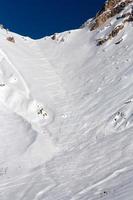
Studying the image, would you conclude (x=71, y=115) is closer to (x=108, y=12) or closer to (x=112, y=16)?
(x=112, y=16)

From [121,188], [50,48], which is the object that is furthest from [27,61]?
[121,188]

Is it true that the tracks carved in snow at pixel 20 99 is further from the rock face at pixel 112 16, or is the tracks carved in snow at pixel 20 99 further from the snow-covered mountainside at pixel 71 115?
the rock face at pixel 112 16

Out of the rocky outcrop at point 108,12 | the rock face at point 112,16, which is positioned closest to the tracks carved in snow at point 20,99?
the rock face at point 112,16

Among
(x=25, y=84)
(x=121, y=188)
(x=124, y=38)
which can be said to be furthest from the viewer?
(x=124, y=38)

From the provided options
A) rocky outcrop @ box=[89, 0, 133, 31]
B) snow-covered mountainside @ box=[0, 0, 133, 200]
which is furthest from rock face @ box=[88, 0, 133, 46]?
snow-covered mountainside @ box=[0, 0, 133, 200]

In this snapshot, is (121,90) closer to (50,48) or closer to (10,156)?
(10,156)

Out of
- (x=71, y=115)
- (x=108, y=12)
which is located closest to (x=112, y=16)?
(x=108, y=12)
